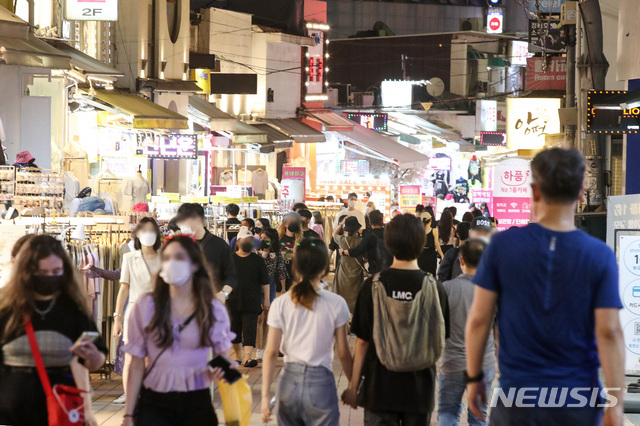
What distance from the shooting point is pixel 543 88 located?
90.4 feet

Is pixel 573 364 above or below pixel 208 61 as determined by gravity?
below

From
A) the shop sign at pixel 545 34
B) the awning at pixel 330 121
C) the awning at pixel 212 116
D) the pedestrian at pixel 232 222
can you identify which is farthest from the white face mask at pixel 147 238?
the awning at pixel 330 121

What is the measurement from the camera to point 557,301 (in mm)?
4086

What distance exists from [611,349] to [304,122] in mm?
36150

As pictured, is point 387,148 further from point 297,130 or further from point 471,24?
point 471,24

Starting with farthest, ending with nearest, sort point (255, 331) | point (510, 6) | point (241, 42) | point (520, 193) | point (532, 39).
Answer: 1. point (510, 6)
2. point (241, 42)
3. point (532, 39)
4. point (520, 193)
5. point (255, 331)

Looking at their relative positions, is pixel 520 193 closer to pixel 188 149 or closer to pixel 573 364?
pixel 188 149

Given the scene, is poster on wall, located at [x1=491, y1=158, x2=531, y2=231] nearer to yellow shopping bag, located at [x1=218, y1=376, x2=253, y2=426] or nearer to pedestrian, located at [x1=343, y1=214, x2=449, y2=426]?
pedestrian, located at [x1=343, y1=214, x2=449, y2=426]

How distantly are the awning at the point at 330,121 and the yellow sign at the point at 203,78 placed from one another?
8854mm

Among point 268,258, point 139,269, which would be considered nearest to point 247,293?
point 268,258

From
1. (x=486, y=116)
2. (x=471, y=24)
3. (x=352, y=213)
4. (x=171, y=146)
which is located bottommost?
(x=352, y=213)

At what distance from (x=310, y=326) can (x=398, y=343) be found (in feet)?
1.75

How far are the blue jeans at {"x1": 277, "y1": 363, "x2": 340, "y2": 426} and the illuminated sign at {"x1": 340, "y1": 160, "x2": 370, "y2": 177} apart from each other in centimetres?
3886

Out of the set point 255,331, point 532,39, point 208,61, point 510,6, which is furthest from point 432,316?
point 510,6
